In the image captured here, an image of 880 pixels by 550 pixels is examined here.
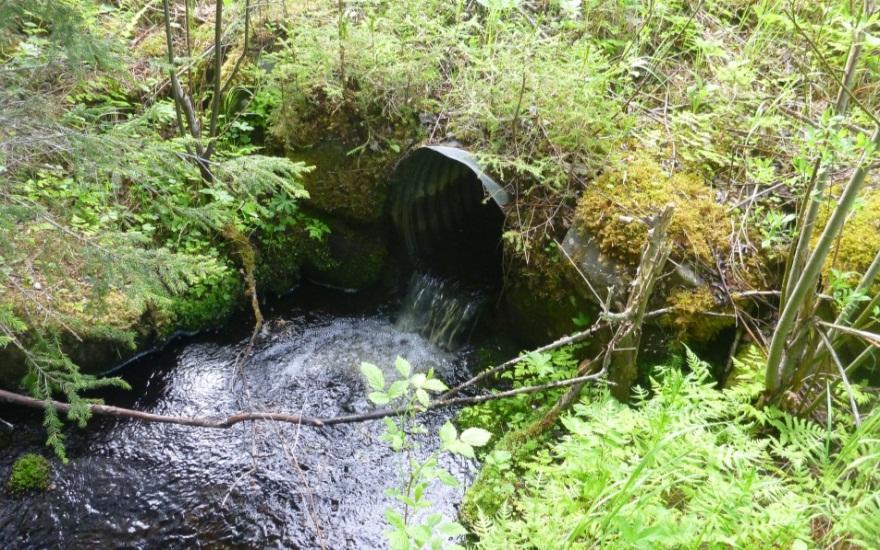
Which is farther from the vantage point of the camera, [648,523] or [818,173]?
[818,173]

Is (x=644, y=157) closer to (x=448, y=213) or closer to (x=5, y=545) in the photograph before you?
(x=448, y=213)

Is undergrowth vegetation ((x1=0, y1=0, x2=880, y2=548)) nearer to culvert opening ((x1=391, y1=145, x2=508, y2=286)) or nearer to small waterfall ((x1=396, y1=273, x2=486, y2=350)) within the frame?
culvert opening ((x1=391, y1=145, x2=508, y2=286))

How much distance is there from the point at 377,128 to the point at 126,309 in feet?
8.44

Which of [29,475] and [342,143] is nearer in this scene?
[29,475]

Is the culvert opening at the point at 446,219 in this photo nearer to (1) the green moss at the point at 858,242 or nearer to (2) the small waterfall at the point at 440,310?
(2) the small waterfall at the point at 440,310

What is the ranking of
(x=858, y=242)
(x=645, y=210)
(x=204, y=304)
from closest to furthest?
1. (x=858, y=242)
2. (x=645, y=210)
3. (x=204, y=304)

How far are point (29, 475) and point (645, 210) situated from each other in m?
4.32

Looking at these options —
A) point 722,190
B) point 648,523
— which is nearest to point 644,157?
point 722,190

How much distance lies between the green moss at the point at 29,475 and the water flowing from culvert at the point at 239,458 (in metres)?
0.06

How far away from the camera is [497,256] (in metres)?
4.98

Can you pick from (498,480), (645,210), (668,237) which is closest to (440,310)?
(498,480)

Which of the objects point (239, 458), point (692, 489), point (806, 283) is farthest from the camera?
point (239, 458)

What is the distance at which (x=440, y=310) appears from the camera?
4797mm

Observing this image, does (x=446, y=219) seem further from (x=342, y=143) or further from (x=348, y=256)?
(x=342, y=143)
